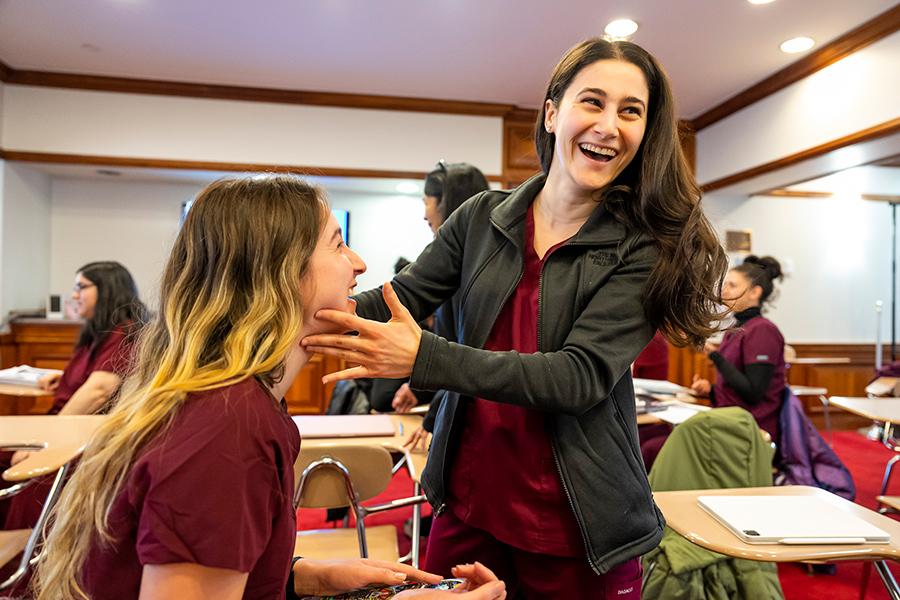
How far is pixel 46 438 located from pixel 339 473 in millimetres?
1081

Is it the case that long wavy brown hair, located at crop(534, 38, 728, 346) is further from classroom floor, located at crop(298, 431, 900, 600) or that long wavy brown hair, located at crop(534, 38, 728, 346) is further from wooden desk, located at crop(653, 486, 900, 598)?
classroom floor, located at crop(298, 431, 900, 600)

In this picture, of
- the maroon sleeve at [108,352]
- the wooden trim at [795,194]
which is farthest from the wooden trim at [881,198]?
the maroon sleeve at [108,352]

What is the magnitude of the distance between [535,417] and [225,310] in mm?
546

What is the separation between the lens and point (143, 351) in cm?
95

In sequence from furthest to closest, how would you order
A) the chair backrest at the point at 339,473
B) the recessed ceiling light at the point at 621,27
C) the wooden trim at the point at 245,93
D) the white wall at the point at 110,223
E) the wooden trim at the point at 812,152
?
the white wall at the point at 110,223 < the wooden trim at the point at 245,93 < the recessed ceiling light at the point at 621,27 < the wooden trim at the point at 812,152 < the chair backrest at the point at 339,473

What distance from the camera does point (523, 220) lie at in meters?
1.21

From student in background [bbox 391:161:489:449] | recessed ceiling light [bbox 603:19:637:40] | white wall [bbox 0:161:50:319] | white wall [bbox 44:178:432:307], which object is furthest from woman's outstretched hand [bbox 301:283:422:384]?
white wall [bbox 0:161:50:319]

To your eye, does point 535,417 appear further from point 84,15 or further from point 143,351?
point 84,15

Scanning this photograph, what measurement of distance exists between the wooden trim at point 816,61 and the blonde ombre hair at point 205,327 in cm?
412

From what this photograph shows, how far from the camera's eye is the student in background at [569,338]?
3.20 ft

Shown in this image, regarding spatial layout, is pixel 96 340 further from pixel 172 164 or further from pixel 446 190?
pixel 172 164

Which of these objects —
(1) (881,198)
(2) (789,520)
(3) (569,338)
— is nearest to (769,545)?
(2) (789,520)

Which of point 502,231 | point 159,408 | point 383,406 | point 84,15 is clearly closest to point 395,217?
point 84,15

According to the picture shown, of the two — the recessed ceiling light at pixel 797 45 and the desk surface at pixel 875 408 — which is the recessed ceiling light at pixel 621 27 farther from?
the desk surface at pixel 875 408
